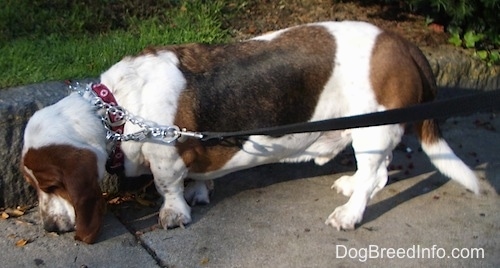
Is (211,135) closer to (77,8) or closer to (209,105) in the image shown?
(209,105)

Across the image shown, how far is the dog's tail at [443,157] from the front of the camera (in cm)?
462

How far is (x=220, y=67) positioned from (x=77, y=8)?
234 cm

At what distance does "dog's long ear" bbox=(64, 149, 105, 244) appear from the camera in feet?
13.0

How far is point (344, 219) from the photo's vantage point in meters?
4.54

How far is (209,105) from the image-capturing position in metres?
4.33

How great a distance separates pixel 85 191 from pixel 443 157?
2.14 meters

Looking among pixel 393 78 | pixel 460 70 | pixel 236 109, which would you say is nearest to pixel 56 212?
pixel 236 109

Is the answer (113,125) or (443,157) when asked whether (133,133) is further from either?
(443,157)

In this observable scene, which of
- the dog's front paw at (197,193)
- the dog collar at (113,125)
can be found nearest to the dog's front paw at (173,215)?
the dog's front paw at (197,193)

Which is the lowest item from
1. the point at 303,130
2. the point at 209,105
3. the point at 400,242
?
the point at 400,242

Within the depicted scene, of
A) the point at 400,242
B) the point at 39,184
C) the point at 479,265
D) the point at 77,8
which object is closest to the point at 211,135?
the point at 39,184

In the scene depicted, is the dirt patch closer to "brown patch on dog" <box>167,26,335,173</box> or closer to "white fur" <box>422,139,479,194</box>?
"brown patch on dog" <box>167,26,335,173</box>

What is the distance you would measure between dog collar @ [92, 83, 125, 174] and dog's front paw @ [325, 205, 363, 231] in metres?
1.29

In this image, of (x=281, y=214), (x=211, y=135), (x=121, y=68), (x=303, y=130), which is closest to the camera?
(x=303, y=130)
